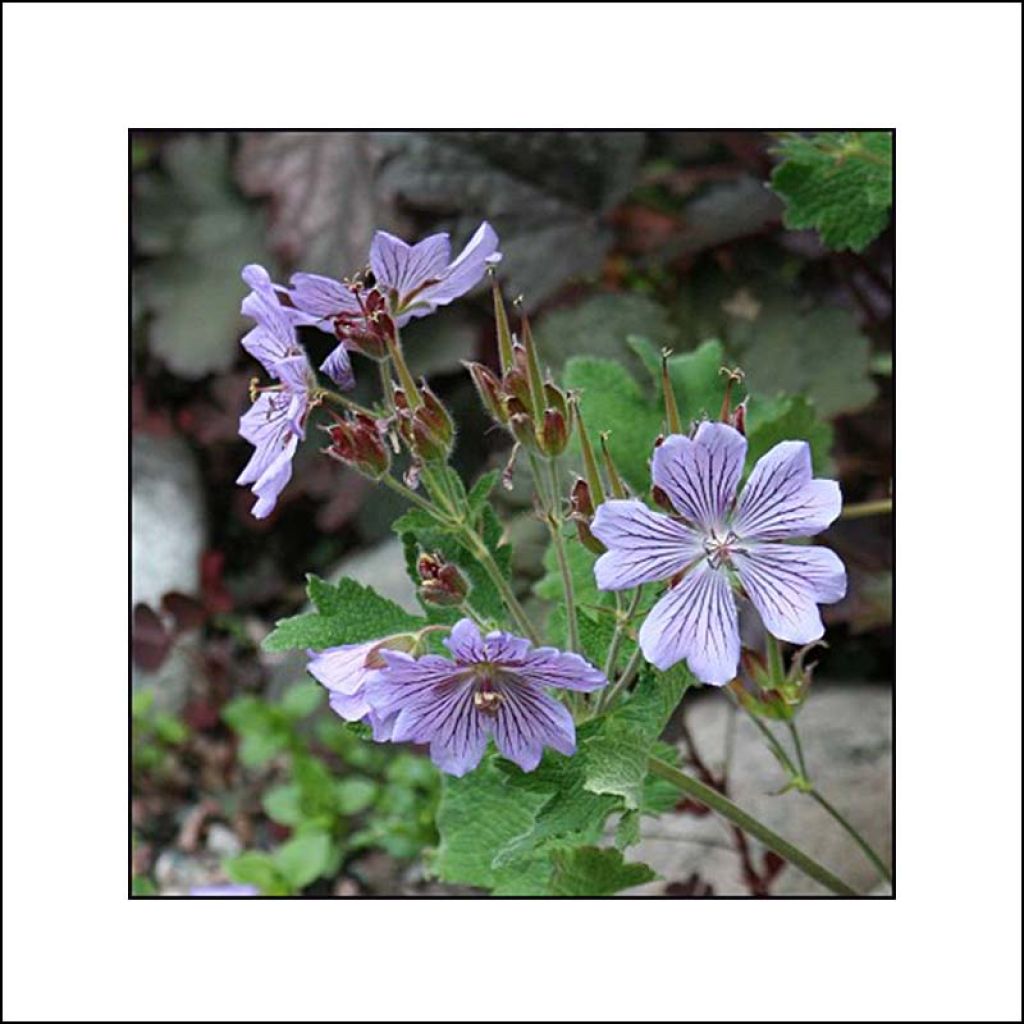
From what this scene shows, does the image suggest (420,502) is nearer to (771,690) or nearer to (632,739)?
(632,739)

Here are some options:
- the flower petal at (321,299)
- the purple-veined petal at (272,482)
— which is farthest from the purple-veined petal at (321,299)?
the purple-veined petal at (272,482)

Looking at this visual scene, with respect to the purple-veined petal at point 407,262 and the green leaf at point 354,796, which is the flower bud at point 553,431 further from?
the green leaf at point 354,796

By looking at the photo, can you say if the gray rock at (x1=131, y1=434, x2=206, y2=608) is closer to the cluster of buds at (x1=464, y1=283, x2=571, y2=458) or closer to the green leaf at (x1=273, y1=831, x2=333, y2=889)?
the green leaf at (x1=273, y1=831, x2=333, y2=889)

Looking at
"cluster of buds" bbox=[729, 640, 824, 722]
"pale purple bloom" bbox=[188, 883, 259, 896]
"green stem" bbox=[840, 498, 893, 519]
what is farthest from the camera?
"green stem" bbox=[840, 498, 893, 519]

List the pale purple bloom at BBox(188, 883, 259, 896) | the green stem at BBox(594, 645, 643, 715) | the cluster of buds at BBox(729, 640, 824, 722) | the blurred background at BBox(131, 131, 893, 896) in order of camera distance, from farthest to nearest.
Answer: the blurred background at BBox(131, 131, 893, 896), the pale purple bloom at BBox(188, 883, 259, 896), the cluster of buds at BBox(729, 640, 824, 722), the green stem at BBox(594, 645, 643, 715)

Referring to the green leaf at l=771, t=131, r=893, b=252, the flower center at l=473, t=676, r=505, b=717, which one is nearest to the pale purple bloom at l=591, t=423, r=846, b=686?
the flower center at l=473, t=676, r=505, b=717
